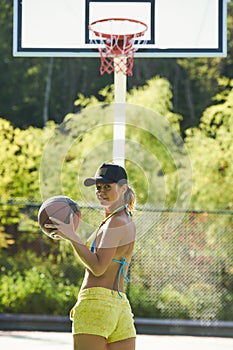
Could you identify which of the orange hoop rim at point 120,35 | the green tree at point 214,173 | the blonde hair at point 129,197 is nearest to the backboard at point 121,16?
the orange hoop rim at point 120,35

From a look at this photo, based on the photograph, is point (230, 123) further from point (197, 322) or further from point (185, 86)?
point (185, 86)

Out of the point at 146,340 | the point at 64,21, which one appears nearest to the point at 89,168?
the point at 146,340

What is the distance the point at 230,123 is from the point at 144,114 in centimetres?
132

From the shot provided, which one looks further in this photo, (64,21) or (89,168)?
(89,168)

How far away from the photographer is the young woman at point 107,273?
15.5 feet

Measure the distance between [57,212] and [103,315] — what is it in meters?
0.60

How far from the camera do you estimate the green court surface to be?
10.3m

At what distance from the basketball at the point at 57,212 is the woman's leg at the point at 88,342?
548 millimetres

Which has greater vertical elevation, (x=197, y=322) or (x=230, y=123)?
(x=230, y=123)

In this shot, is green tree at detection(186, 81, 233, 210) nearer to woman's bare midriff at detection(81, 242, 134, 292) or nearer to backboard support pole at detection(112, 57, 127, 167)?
backboard support pole at detection(112, 57, 127, 167)

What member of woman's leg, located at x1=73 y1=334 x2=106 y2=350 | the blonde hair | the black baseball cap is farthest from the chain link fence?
woman's leg, located at x1=73 y1=334 x2=106 y2=350

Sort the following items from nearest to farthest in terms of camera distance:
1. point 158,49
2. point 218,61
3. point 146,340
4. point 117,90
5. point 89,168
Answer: point 117,90 → point 158,49 → point 146,340 → point 89,168 → point 218,61

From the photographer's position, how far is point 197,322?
1209 cm

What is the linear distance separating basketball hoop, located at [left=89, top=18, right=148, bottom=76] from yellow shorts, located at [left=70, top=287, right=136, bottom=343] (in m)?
3.45
